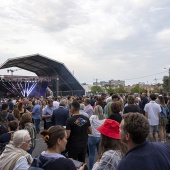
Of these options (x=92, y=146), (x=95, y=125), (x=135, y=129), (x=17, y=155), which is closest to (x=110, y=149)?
(x=135, y=129)

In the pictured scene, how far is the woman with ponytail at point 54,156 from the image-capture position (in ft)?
8.46

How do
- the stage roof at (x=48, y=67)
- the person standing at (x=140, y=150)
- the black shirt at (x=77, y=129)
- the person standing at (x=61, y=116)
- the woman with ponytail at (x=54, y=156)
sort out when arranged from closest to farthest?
the person standing at (x=140, y=150) < the woman with ponytail at (x=54, y=156) < the black shirt at (x=77, y=129) < the person standing at (x=61, y=116) < the stage roof at (x=48, y=67)

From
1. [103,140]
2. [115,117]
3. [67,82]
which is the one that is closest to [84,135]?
[115,117]

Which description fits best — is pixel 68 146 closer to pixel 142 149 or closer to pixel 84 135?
pixel 84 135

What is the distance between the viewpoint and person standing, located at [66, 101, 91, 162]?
17.4 ft

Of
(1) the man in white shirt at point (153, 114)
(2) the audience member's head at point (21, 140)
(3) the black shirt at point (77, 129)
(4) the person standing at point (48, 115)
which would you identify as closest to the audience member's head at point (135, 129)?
(2) the audience member's head at point (21, 140)

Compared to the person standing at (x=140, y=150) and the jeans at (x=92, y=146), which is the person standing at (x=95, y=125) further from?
the person standing at (x=140, y=150)

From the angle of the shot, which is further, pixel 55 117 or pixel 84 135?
pixel 55 117

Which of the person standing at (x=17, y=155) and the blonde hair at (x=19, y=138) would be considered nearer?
the person standing at (x=17, y=155)

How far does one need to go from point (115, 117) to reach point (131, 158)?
12.5ft

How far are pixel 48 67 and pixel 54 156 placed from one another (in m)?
37.1

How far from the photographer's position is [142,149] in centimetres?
204

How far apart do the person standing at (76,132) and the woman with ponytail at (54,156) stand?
2.25 m

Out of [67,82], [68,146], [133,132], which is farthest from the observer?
[67,82]
